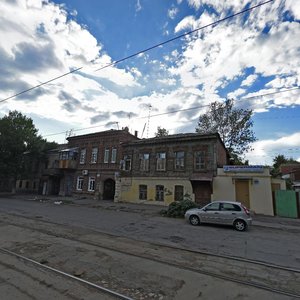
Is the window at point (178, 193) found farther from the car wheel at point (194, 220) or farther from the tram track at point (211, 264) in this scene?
the tram track at point (211, 264)

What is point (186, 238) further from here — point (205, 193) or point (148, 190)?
point (148, 190)

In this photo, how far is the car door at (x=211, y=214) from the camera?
1365cm

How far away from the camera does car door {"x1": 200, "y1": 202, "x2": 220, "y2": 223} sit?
13648 mm

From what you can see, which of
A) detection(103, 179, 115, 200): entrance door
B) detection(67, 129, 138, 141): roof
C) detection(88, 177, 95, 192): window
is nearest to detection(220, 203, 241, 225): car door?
detection(67, 129, 138, 141): roof

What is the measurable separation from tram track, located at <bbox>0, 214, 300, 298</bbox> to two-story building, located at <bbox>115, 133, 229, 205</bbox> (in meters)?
13.0

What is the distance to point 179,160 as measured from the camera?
23953 millimetres

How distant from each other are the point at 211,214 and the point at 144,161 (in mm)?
13333

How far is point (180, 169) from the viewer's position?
23.7 metres

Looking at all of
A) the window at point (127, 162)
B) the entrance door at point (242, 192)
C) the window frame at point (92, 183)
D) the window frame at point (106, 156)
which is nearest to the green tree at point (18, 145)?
the window frame at point (92, 183)

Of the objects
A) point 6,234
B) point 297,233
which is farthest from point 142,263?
point 297,233

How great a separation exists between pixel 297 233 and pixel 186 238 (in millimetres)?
6836

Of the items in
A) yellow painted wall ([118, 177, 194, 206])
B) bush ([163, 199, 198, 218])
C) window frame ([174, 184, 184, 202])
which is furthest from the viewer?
yellow painted wall ([118, 177, 194, 206])

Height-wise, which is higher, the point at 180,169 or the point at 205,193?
the point at 180,169

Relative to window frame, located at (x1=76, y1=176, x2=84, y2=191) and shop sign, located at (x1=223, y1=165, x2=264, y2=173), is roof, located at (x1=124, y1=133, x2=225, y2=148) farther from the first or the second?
window frame, located at (x1=76, y1=176, x2=84, y2=191)
